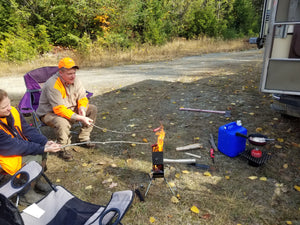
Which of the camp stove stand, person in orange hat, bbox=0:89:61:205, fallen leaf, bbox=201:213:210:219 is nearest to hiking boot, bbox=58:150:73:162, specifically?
person in orange hat, bbox=0:89:61:205

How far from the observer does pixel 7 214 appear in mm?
1521

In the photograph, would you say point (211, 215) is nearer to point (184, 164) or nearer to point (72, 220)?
point (184, 164)

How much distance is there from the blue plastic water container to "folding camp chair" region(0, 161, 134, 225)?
2.03 m

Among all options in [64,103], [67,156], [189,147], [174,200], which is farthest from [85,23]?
[174,200]

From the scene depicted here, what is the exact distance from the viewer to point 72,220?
2.05 meters

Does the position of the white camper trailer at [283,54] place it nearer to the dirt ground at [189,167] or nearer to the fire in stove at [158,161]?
the dirt ground at [189,167]

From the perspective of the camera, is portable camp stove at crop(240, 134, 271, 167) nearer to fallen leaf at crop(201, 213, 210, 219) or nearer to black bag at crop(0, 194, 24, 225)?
fallen leaf at crop(201, 213, 210, 219)

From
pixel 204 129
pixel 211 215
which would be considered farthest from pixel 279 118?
pixel 211 215

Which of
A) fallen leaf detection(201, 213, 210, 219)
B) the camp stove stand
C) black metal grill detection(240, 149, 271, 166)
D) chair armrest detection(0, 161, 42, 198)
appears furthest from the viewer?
black metal grill detection(240, 149, 271, 166)

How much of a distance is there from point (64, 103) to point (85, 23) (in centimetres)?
1677

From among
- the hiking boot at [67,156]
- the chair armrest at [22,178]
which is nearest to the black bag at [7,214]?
the chair armrest at [22,178]

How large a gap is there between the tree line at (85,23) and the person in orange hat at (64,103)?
12.1 m

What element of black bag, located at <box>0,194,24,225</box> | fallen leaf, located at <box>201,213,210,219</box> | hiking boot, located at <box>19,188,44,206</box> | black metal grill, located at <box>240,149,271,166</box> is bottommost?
fallen leaf, located at <box>201,213,210,219</box>

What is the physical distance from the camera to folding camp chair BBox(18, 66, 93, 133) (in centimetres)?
388
